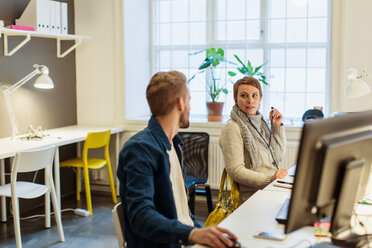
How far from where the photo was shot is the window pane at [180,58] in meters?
5.08

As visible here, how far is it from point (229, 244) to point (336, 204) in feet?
1.15

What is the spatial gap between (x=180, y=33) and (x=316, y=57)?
4.79 ft

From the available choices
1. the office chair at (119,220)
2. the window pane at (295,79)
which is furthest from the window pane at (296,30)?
the office chair at (119,220)

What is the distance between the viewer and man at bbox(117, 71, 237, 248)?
1.51 metres

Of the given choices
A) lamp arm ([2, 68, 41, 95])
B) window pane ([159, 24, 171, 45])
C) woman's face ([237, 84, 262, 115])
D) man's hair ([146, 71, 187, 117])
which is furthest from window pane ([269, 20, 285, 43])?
man's hair ([146, 71, 187, 117])

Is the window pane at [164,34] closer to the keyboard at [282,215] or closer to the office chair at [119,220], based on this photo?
the keyboard at [282,215]

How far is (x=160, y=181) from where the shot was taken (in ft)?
5.58

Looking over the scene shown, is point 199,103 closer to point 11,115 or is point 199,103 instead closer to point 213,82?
point 213,82

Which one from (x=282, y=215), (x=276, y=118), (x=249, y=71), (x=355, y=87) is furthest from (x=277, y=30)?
(x=282, y=215)

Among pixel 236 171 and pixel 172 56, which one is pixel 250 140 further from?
pixel 172 56

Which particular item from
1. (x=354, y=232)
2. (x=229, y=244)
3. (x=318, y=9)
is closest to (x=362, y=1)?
(x=318, y=9)

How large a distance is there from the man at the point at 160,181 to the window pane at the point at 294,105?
2972 mm

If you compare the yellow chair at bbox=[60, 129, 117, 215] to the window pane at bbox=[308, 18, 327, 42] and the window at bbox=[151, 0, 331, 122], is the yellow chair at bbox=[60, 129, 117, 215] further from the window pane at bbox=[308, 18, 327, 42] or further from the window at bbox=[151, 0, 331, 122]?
the window pane at bbox=[308, 18, 327, 42]

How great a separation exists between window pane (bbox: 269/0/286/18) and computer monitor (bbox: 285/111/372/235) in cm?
336
